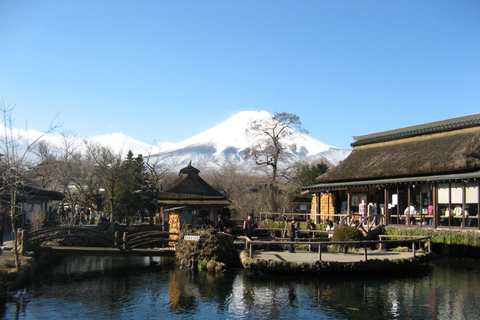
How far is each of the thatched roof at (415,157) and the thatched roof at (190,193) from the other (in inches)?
394

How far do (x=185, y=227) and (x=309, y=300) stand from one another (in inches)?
435

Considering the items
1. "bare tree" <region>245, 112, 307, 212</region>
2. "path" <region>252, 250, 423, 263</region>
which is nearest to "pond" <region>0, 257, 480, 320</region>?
"path" <region>252, 250, 423, 263</region>

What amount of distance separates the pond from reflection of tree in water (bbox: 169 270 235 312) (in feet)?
0.11

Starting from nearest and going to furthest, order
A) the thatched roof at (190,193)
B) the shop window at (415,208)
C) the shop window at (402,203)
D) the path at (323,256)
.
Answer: the path at (323,256)
the shop window at (415,208)
the shop window at (402,203)
the thatched roof at (190,193)

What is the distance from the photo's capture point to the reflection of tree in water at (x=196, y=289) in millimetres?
15047

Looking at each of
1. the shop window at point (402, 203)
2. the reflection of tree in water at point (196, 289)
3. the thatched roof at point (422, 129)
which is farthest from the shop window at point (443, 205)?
the reflection of tree in water at point (196, 289)

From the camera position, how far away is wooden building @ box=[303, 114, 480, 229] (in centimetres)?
2623

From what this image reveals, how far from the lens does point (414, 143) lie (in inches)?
1357

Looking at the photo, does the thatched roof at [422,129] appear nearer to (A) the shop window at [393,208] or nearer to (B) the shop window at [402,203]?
(B) the shop window at [402,203]

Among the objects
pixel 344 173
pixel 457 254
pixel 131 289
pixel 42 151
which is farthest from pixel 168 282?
pixel 42 151

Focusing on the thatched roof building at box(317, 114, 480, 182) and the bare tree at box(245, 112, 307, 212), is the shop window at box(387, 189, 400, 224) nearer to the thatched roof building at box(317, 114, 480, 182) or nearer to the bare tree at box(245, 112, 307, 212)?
the thatched roof building at box(317, 114, 480, 182)

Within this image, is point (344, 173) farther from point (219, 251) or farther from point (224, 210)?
point (219, 251)

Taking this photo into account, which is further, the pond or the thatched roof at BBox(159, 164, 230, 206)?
the thatched roof at BBox(159, 164, 230, 206)

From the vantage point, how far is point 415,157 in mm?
31734
